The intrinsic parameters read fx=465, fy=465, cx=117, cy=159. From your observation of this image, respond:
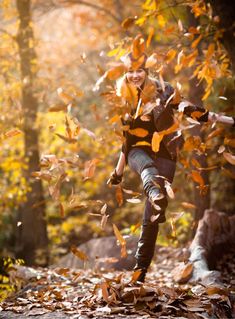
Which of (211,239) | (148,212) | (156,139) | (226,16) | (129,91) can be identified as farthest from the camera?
(211,239)

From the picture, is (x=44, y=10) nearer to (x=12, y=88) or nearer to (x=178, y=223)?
(x=12, y=88)

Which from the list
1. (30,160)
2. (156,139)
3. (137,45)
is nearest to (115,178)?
(156,139)

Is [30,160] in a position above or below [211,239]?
above

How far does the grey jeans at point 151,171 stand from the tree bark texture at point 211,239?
200cm

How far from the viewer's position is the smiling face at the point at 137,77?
13.7ft

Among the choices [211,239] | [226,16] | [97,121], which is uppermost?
[226,16]

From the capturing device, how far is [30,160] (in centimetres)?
1016

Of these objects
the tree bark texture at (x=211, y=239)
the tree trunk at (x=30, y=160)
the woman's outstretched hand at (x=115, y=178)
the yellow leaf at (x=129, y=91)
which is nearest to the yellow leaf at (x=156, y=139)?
the yellow leaf at (x=129, y=91)

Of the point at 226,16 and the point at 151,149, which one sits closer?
the point at 226,16

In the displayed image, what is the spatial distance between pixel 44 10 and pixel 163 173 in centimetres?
786

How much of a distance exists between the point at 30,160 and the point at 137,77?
638 cm

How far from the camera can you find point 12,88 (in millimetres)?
10227

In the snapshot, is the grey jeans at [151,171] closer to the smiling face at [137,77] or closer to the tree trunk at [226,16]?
the smiling face at [137,77]

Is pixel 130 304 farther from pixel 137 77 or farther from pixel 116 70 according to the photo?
pixel 137 77
